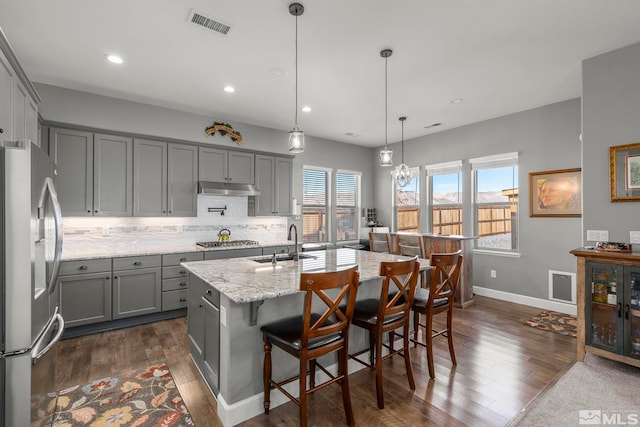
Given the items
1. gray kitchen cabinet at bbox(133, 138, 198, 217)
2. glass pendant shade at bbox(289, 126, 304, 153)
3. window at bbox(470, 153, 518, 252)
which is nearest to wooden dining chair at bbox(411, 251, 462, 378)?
glass pendant shade at bbox(289, 126, 304, 153)

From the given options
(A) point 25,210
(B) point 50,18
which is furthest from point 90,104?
(A) point 25,210

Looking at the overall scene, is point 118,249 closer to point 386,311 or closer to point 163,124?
point 163,124

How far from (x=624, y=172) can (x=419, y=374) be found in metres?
2.67

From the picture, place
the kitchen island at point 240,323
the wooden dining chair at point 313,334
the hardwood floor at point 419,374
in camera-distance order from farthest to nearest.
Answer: the hardwood floor at point 419,374, the kitchen island at point 240,323, the wooden dining chair at point 313,334

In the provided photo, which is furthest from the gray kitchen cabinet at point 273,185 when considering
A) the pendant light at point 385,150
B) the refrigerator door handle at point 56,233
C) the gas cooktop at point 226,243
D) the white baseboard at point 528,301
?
the white baseboard at point 528,301

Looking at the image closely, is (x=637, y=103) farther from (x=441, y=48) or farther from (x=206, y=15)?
(x=206, y=15)

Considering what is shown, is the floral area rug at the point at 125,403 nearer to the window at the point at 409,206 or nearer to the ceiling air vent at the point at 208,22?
the ceiling air vent at the point at 208,22

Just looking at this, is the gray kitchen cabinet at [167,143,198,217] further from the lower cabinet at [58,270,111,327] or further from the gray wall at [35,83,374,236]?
the lower cabinet at [58,270,111,327]

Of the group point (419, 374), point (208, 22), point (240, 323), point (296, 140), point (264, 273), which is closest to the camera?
point (240, 323)

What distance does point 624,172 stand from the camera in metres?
2.91

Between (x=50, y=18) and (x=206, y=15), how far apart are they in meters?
1.25

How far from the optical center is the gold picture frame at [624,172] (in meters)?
2.85

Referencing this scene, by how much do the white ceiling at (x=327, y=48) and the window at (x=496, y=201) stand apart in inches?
38.5

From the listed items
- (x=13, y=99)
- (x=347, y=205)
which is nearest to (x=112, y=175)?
(x=13, y=99)
